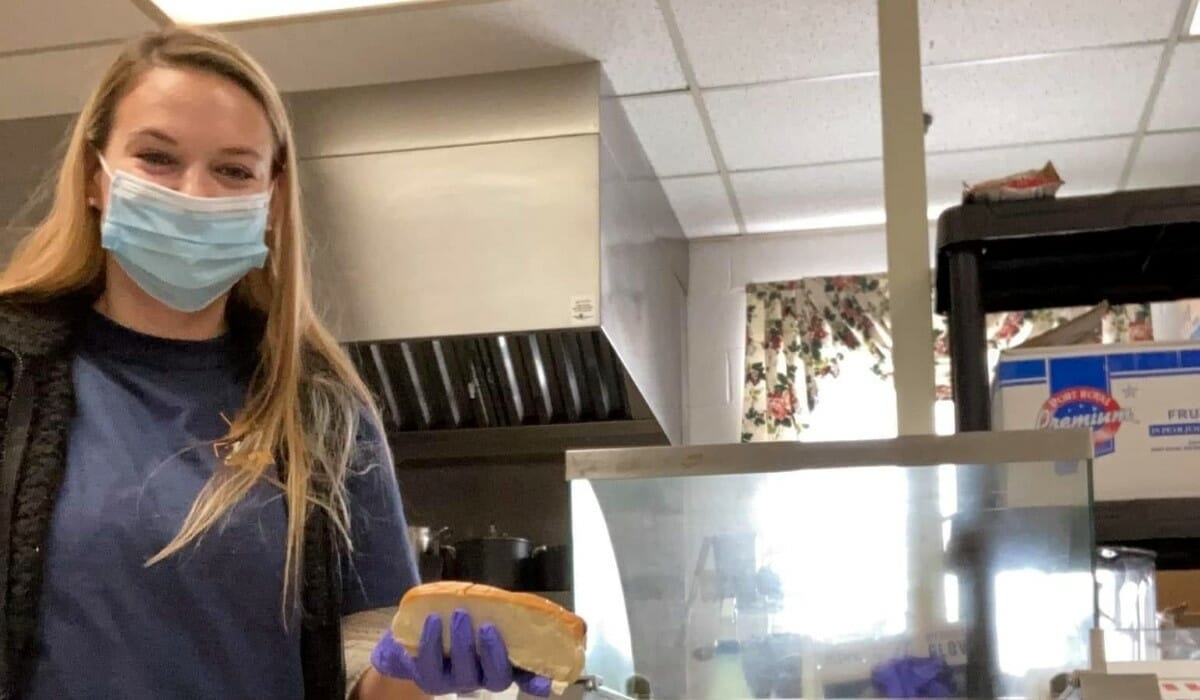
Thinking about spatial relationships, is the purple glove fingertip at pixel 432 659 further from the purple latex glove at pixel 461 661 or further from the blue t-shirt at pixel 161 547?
the blue t-shirt at pixel 161 547

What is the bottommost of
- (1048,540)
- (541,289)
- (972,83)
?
(1048,540)

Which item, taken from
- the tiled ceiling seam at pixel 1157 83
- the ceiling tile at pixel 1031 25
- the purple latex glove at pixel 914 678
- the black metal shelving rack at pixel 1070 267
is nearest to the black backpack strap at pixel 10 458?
the purple latex glove at pixel 914 678

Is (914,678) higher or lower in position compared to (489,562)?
lower

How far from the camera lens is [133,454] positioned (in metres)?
0.97

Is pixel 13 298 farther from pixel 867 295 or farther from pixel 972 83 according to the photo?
pixel 867 295

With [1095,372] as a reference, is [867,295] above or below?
above

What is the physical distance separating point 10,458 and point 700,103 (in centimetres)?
165

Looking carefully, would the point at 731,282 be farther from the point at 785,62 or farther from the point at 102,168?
the point at 102,168

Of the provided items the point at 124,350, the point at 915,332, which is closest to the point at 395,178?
the point at 915,332

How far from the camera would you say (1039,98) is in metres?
2.32

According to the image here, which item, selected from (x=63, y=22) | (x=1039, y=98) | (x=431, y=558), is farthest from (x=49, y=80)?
(x=1039, y=98)

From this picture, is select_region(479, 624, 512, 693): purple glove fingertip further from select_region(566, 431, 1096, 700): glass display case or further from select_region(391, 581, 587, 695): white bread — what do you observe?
select_region(566, 431, 1096, 700): glass display case

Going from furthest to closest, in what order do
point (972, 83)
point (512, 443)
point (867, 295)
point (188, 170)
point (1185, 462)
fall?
point (867, 295)
point (512, 443)
point (972, 83)
point (1185, 462)
point (188, 170)

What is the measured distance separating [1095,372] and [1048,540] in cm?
37
